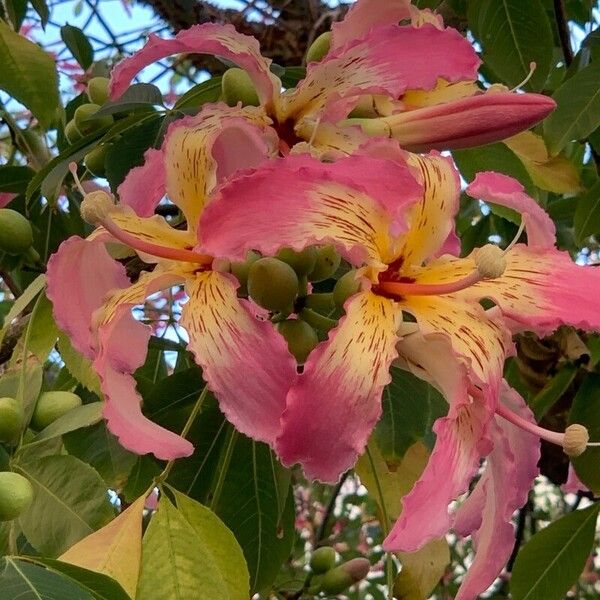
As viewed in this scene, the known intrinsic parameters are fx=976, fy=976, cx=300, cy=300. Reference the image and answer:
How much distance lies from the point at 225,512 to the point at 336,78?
423 millimetres

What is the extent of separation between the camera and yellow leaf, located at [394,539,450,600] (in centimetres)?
90

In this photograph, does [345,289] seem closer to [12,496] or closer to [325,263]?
[325,263]

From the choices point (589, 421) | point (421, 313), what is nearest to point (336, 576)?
point (589, 421)

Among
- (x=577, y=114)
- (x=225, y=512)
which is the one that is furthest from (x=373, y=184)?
(x=577, y=114)

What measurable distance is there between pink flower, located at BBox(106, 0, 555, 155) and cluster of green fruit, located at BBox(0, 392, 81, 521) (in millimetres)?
248

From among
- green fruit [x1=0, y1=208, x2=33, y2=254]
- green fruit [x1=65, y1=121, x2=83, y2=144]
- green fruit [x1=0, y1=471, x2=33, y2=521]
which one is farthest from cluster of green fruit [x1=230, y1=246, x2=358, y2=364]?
green fruit [x1=65, y1=121, x2=83, y2=144]

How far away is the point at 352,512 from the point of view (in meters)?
3.10

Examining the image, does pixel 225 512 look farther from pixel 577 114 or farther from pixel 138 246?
pixel 577 114

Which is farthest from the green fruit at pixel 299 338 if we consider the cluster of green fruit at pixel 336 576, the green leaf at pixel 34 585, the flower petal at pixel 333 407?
the cluster of green fruit at pixel 336 576

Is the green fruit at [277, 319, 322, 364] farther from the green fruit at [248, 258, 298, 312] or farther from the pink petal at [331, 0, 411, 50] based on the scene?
the pink petal at [331, 0, 411, 50]

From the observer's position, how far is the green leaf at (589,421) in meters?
0.99

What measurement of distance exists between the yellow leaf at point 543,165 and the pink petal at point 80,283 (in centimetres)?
57

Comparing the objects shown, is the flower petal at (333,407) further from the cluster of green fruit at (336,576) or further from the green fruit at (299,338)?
the cluster of green fruit at (336,576)

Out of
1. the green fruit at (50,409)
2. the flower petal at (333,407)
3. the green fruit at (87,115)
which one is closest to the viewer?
the flower petal at (333,407)
